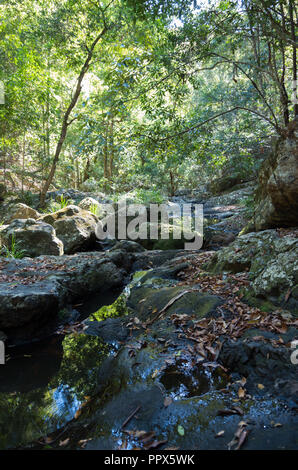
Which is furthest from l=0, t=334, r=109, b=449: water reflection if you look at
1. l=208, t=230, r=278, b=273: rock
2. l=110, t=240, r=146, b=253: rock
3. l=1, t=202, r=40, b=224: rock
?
l=1, t=202, r=40, b=224: rock

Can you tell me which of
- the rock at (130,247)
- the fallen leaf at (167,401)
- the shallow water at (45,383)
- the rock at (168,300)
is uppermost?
the rock at (130,247)

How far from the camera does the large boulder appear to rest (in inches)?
189

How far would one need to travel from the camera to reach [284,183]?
487cm

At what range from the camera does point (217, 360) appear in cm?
283

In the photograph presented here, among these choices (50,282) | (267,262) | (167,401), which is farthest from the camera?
(50,282)

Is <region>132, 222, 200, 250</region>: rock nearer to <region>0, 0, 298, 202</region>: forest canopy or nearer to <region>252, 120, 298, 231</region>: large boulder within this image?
<region>0, 0, 298, 202</region>: forest canopy

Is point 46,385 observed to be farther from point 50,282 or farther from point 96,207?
point 96,207

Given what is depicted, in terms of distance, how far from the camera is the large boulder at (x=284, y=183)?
4797mm

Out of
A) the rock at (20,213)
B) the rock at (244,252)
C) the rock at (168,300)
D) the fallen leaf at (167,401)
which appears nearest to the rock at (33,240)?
the rock at (20,213)

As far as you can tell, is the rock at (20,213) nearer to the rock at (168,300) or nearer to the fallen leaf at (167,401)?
the rock at (168,300)

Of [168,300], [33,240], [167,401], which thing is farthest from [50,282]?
[167,401]

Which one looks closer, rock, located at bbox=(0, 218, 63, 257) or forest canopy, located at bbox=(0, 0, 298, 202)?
forest canopy, located at bbox=(0, 0, 298, 202)

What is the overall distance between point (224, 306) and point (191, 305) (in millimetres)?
556
